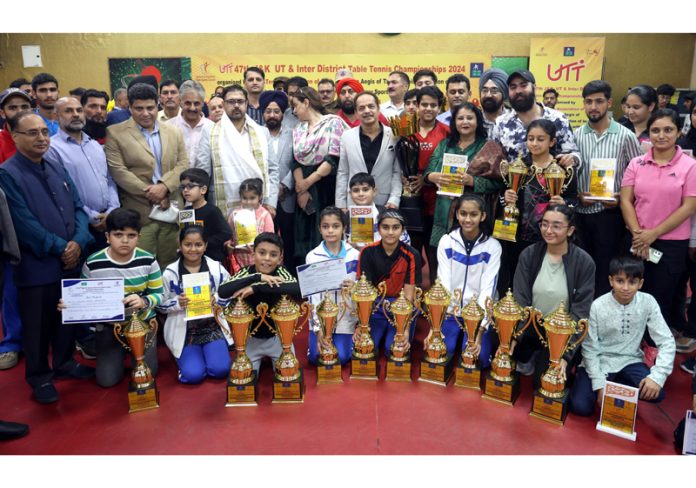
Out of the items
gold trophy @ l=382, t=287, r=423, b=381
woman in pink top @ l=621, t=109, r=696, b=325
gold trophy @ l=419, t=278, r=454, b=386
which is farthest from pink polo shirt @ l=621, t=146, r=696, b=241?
gold trophy @ l=382, t=287, r=423, b=381

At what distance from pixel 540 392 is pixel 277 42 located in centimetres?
834

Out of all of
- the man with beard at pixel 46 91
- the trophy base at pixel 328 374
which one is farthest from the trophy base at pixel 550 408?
the man with beard at pixel 46 91

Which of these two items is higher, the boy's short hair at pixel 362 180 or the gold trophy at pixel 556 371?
the boy's short hair at pixel 362 180

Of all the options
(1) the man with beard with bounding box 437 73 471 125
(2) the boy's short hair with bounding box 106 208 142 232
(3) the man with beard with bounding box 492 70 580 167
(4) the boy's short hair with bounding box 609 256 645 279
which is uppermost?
(1) the man with beard with bounding box 437 73 471 125

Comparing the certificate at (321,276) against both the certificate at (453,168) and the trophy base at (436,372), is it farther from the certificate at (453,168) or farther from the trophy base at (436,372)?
the certificate at (453,168)

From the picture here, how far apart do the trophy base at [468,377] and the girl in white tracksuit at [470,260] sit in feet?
0.49

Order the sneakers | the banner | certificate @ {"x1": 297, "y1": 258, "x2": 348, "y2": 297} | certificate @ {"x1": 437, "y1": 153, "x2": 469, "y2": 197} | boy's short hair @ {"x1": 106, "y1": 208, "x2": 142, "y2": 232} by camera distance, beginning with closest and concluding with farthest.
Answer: certificate @ {"x1": 297, "y1": 258, "x2": 348, "y2": 297}
boy's short hair @ {"x1": 106, "y1": 208, "x2": 142, "y2": 232}
the sneakers
certificate @ {"x1": 437, "y1": 153, "x2": 469, "y2": 197}
the banner

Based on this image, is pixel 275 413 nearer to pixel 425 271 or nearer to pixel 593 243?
pixel 593 243

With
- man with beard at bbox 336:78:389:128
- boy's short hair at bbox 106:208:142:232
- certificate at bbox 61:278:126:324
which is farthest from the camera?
man with beard at bbox 336:78:389:128

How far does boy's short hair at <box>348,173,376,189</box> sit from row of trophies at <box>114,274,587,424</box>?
0.84 meters

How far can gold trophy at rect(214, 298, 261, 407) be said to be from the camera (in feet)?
8.96

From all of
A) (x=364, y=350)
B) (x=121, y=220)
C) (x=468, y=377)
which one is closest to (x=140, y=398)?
(x=121, y=220)

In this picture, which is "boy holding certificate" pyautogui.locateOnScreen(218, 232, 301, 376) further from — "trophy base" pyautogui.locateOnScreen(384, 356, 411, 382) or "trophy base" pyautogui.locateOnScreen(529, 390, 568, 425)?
"trophy base" pyautogui.locateOnScreen(529, 390, 568, 425)

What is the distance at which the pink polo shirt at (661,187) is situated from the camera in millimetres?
3020
